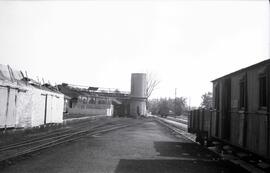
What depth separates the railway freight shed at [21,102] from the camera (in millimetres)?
16484

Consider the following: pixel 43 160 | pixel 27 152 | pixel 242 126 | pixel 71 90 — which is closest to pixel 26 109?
pixel 27 152

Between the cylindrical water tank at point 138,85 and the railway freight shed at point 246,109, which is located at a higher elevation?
the cylindrical water tank at point 138,85

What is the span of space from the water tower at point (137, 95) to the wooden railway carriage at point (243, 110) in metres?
45.9

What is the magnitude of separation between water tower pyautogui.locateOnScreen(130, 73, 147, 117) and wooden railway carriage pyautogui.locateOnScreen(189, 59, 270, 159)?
151 feet

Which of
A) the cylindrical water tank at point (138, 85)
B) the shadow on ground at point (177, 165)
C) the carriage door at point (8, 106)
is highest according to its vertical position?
the cylindrical water tank at point (138, 85)

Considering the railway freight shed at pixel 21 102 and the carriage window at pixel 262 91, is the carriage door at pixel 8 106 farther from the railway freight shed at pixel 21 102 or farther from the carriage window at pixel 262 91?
the carriage window at pixel 262 91

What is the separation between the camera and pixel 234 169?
9.37m

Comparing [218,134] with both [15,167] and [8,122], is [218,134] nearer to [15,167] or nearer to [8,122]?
[15,167]

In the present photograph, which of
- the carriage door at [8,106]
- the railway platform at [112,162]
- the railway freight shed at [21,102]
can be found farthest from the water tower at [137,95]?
the railway platform at [112,162]

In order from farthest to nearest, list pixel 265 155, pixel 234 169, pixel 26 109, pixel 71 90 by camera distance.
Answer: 1. pixel 71 90
2. pixel 26 109
3. pixel 234 169
4. pixel 265 155

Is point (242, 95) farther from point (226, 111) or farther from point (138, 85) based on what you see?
point (138, 85)

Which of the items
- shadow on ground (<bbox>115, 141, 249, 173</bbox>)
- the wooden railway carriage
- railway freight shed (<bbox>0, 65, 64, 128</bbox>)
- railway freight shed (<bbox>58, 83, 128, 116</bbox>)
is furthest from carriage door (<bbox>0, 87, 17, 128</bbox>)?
railway freight shed (<bbox>58, 83, 128, 116</bbox>)

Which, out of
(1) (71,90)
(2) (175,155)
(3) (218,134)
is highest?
(1) (71,90)

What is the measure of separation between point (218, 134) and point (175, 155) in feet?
7.02
